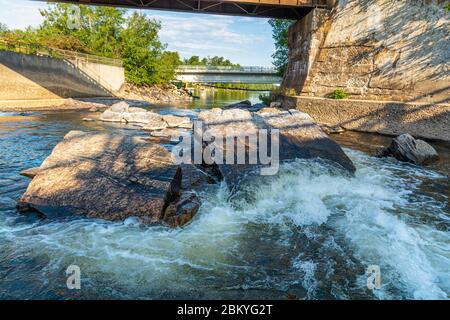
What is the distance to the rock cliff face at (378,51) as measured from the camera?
1315cm

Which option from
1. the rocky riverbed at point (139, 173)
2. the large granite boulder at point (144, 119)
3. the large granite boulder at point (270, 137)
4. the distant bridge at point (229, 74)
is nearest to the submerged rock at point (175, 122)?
the large granite boulder at point (144, 119)

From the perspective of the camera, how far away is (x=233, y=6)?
19.4m

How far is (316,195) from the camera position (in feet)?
19.6

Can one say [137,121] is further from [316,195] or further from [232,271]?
[232,271]

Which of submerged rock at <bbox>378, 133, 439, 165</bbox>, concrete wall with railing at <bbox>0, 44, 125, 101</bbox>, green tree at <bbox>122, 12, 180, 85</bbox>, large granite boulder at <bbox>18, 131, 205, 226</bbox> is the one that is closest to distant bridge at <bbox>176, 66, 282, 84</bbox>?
green tree at <bbox>122, 12, 180, 85</bbox>

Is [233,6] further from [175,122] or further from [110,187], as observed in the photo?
[110,187]

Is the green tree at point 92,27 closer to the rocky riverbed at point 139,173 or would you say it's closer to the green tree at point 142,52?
the green tree at point 142,52

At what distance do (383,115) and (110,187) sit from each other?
12868 mm

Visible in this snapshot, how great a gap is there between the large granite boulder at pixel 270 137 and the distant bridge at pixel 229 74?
3589cm

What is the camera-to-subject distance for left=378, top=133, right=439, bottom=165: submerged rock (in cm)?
872

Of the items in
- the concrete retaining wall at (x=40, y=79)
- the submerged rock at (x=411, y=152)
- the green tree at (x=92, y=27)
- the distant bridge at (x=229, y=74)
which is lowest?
the submerged rock at (x=411, y=152)

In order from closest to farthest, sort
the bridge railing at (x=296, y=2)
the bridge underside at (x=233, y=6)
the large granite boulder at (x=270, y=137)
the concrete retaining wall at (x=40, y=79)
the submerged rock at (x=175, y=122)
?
1. the large granite boulder at (x=270, y=137)
2. the submerged rock at (x=175, y=122)
3. the bridge railing at (x=296, y=2)
4. the bridge underside at (x=233, y=6)
5. the concrete retaining wall at (x=40, y=79)

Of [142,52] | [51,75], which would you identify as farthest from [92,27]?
[51,75]

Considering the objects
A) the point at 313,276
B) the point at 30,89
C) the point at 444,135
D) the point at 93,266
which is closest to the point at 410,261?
the point at 313,276
